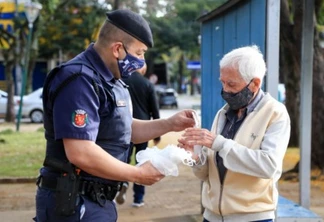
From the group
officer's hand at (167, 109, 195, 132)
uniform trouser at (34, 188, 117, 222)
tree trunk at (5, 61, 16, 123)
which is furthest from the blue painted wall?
tree trunk at (5, 61, 16, 123)

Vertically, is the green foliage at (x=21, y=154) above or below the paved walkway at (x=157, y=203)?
below

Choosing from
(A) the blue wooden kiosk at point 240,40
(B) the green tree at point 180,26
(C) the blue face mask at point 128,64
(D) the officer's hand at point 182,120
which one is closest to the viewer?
(C) the blue face mask at point 128,64

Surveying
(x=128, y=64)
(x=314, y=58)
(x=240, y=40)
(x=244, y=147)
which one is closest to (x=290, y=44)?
(x=314, y=58)

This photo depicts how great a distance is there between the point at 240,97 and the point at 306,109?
389 centimetres

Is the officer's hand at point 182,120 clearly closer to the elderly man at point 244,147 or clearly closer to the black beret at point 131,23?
the elderly man at point 244,147

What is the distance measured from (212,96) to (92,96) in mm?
4055

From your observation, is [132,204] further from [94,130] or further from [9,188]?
[94,130]

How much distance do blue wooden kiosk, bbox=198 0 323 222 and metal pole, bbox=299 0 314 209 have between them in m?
0.47

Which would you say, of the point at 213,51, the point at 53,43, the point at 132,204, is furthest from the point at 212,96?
the point at 53,43

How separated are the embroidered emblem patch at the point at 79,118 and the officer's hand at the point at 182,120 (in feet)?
3.14

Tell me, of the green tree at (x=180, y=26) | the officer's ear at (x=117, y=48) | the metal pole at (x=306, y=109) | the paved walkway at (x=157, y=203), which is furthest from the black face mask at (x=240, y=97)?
the green tree at (x=180, y=26)

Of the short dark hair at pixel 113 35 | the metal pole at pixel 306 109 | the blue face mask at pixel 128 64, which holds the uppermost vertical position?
the short dark hair at pixel 113 35

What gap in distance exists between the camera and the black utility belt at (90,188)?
287 centimetres

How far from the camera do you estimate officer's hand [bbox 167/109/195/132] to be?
354 cm
